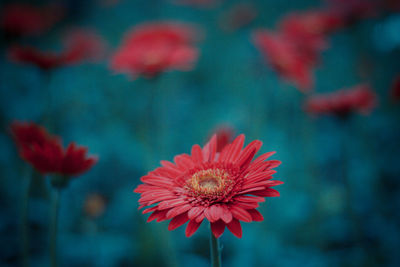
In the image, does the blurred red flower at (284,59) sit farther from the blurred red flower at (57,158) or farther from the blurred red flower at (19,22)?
the blurred red flower at (19,22)

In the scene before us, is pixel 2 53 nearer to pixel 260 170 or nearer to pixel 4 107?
pixel 4 107

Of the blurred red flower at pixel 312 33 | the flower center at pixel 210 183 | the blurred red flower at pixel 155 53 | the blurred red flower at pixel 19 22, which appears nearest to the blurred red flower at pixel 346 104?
the blurred red flower at pixel 312 33

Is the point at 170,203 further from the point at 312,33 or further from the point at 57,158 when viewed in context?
the point at 312,33

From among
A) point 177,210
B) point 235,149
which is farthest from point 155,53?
point 177,210

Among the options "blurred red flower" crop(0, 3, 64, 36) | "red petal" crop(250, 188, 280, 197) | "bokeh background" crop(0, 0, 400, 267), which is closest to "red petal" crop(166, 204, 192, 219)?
"red petal" crop(250, 188, 280, 197)

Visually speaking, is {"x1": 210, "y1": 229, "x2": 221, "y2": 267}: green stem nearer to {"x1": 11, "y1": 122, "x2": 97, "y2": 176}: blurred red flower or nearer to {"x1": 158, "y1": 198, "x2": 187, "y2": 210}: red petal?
{"x1": 158, "y1": 198, "x2": 187, "y2": 210}: red petal
